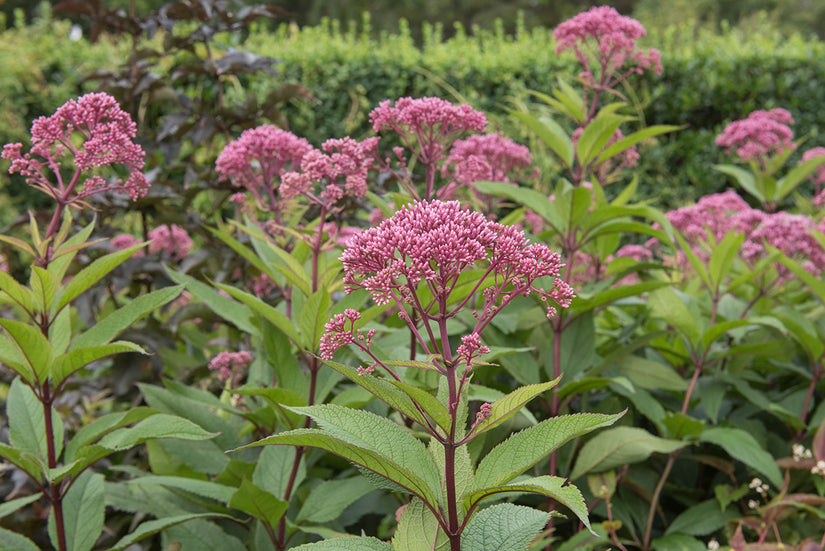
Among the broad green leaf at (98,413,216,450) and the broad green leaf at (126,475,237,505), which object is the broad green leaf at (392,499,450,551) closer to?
the broad green leaf at (98,413,216,450)

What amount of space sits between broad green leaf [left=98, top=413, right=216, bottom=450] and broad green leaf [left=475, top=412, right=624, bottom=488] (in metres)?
0.70

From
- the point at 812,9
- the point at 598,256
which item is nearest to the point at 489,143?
the point at 598,256

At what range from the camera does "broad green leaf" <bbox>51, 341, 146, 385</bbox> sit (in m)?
1.59

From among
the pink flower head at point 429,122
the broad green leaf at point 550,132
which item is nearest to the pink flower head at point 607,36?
the broad green leaf at point 550,132

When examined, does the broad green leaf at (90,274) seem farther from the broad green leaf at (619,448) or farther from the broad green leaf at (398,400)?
the broad green leaf at (619,448)

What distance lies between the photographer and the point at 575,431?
1120 millimetres

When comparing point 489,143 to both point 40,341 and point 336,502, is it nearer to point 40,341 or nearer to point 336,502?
point 336,502

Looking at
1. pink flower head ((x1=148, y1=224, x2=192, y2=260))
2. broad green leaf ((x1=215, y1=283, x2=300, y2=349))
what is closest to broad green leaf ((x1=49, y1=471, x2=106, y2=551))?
broad green leaf ((x1=215, y1=283, x2=300, y2=349))

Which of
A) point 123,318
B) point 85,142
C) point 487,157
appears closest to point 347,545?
point 123,318

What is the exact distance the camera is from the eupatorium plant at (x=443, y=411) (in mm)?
1100

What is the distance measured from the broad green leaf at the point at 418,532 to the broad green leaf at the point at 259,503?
47 centimetres

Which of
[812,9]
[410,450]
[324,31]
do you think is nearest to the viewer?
[410,450]

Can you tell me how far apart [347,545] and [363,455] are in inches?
8.1

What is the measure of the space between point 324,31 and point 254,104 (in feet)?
18.6
